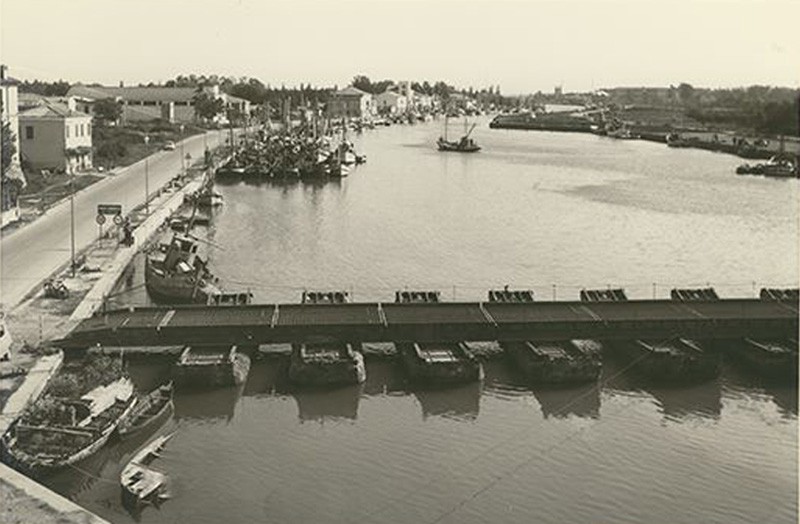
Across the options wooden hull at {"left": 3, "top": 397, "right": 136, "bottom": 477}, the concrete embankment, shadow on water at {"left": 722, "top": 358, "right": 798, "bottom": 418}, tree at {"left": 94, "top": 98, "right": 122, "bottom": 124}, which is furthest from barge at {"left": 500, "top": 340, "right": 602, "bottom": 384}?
tree at {"left": 94, "top": 98, "right": 122, "bottom": 124}

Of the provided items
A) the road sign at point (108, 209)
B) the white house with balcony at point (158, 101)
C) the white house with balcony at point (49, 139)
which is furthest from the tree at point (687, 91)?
the white house with balcony at point (158, 101)

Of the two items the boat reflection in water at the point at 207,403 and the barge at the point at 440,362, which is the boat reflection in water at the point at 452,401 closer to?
the barge at the point at 440,362

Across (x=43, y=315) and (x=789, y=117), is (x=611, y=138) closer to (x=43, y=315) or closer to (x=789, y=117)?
(x=43, y=315)

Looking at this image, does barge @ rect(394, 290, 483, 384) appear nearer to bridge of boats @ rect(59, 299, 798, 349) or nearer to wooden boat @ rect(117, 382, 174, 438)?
bridge of boats @ rect(59, 299, 798, 349)

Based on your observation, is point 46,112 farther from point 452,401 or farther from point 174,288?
point 452,401

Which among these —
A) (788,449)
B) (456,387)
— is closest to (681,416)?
(788,449)
